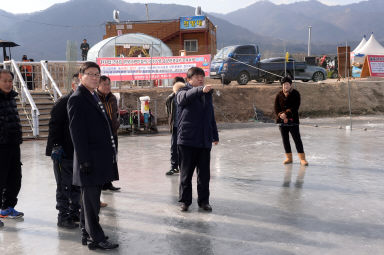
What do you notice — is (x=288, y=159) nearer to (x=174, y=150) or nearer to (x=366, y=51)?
(x=174, y=150)

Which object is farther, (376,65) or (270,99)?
(376,65)

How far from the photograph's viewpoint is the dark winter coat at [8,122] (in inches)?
196

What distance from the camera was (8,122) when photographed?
16.5ft

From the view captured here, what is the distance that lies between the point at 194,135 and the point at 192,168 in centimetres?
49

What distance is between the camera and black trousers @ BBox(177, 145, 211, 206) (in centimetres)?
534

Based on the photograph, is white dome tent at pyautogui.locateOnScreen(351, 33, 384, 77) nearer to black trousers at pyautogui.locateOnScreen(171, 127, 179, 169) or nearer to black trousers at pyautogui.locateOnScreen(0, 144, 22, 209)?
black trousers at pyautogui.locateOnScreen(171, 127, 179, 169)

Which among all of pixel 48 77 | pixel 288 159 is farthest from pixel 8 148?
pixel 48 77

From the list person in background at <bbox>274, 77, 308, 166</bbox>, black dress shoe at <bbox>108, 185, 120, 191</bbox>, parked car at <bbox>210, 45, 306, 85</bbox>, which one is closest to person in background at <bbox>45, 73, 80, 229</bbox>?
black dress shoe at <bbox>108, 185, 120, 191</bbox>

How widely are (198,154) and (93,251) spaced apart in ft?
6.37

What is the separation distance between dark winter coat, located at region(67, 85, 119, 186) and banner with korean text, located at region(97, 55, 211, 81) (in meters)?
14.1

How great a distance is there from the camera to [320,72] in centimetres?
2253

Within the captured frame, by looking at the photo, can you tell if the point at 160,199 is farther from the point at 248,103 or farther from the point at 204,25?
the point at 204,25

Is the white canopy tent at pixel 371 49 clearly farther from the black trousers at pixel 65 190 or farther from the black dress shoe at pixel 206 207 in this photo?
the black trousers at pixel 65 190

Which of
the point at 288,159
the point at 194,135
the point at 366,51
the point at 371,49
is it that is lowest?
the point at 288,159
